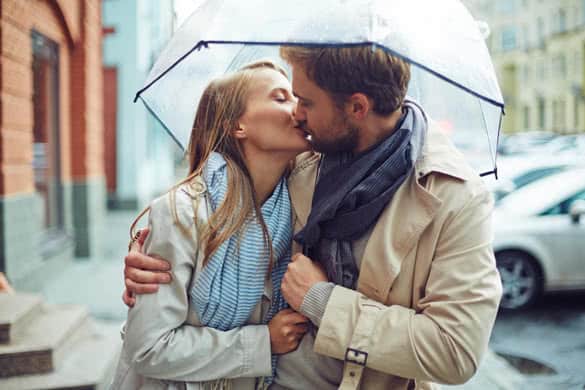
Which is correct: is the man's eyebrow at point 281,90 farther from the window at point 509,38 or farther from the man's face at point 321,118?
the window at point 509,38

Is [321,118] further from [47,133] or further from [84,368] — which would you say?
[47,133]

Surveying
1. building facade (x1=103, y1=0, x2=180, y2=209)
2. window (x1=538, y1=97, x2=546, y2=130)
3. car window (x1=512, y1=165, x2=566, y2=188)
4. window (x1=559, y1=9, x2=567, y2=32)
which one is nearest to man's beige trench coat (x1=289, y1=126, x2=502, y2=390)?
car window (x1=512, y1=165, x2=566, y2=188)

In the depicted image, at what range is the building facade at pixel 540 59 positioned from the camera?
45531 millimetres

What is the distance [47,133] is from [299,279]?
7.62 metres

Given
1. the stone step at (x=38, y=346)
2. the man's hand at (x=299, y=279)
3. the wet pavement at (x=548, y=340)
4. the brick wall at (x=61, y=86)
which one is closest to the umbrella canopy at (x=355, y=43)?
the man's hand at (x=299, y=279)

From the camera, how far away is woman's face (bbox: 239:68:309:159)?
6.64 feet

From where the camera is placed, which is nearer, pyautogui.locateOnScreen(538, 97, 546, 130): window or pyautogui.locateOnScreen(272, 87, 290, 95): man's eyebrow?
pyautogui.locateOnScreen(272, 87, 290, 95): man's eyebrow

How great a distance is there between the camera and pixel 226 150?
206 cm

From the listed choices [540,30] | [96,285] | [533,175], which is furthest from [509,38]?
[96,285]

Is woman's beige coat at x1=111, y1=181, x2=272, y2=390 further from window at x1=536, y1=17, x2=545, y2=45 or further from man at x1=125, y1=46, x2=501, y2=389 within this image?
window at x1=536, y1=17, x2=545, y2=45

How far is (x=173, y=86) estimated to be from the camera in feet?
7.75

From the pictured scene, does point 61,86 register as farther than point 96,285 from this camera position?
Yes

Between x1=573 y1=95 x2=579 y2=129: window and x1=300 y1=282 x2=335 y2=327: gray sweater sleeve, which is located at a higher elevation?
x1=573 y1=95 x2=579 y2=129: window

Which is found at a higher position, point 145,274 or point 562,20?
point 562,20
